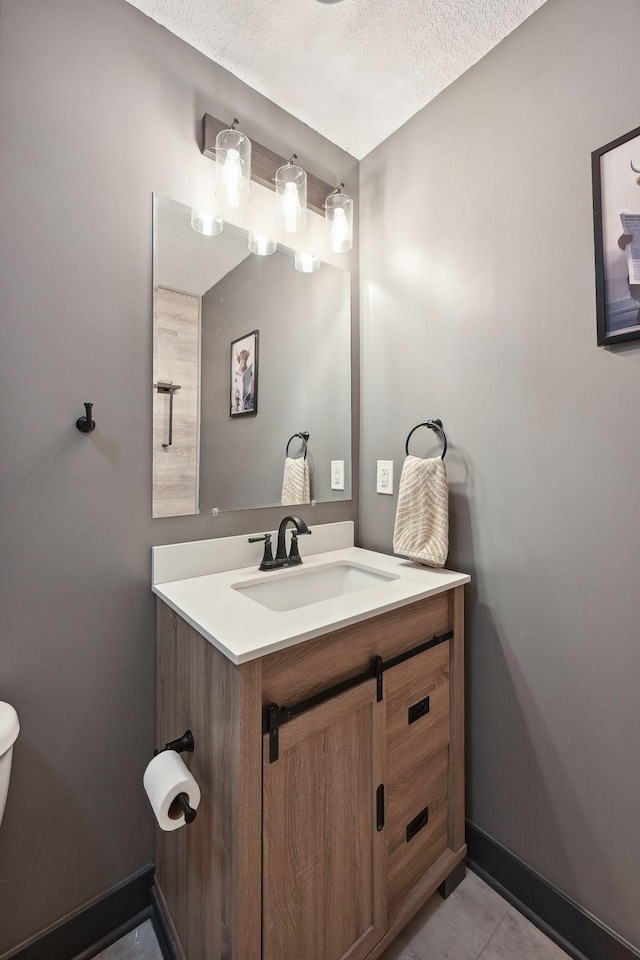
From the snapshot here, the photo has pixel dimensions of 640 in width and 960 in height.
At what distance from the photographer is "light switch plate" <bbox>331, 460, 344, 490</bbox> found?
65.9 inches

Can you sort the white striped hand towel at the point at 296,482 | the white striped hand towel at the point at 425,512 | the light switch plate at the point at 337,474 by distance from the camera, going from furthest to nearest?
the light switch plate at the point at 337,474, the white striped hand towel at the point at 296,482, the white striped hand towel at the point at 425,512

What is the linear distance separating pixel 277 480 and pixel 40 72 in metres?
1.23

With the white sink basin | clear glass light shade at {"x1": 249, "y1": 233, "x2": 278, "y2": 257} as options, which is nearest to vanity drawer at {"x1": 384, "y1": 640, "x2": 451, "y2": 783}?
the white sink basin

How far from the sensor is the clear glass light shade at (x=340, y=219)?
1.55 meters

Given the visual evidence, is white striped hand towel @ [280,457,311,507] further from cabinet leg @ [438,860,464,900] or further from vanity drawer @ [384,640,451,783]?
cabinet leg @ [438,860,464,900]

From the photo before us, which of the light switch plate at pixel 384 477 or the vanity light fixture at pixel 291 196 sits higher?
the vanity light fixture at pixel 291 196

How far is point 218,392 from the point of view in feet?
4.42

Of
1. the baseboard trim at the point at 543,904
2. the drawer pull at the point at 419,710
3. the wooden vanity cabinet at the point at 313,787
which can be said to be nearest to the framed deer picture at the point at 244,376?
the wooden vanity cabinet at the point at 313,787

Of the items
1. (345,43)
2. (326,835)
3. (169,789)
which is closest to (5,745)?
(169,789)

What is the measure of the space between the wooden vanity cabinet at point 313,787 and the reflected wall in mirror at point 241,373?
461 mm

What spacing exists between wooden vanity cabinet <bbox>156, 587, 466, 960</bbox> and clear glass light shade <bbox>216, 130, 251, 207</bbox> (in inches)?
49.1

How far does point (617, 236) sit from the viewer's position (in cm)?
103

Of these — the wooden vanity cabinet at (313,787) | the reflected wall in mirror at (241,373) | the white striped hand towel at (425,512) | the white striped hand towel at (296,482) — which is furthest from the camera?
the white striped hand towel at (296,482)

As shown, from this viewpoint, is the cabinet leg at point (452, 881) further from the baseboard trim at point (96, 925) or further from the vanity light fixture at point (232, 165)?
the vanity light fixture at point (232, 165)
